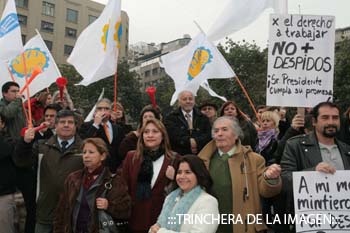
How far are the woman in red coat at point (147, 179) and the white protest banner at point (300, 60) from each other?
1.37m

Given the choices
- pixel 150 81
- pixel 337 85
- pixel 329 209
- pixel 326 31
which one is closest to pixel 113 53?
pixel 326 31

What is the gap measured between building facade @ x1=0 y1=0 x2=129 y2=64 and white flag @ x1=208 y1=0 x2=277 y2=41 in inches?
1794

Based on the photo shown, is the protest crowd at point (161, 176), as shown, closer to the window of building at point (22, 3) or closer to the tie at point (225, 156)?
the tie at point (225, 156)

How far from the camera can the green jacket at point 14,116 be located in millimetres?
5473

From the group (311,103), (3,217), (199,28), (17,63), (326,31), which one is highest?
(199,28)

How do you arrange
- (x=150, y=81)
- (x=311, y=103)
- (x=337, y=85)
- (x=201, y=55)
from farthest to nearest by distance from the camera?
1. (x=150, y=81)
2. (x=337, y=85)
3. (x=201, y=55)
4. (x=311, y=103)

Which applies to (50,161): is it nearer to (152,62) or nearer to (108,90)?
(108,90)

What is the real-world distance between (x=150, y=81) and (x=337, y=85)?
2575 inches

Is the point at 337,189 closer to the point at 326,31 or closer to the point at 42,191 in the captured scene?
the point at 326,31

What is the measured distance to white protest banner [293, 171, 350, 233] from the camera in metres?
3.45

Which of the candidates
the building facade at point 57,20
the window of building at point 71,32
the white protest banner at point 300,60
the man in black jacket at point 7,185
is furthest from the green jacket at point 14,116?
the window of building at point 71,32

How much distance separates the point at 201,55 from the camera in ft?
24.3

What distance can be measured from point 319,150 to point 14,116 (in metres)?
4.02

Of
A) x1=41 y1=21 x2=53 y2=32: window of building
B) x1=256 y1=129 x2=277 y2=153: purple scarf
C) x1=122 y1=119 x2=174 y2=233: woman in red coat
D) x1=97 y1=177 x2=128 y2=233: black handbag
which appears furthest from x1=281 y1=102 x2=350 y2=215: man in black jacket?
x1=41 y1=21 x2=53 y2=32: window of building
